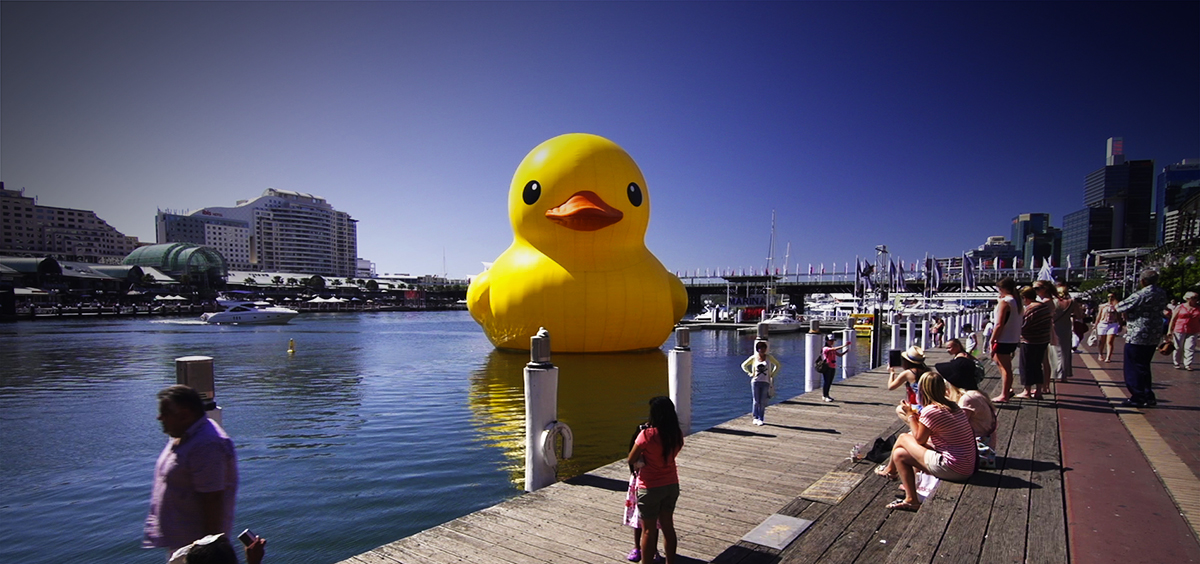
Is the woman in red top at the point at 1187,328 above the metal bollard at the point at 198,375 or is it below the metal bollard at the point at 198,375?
below

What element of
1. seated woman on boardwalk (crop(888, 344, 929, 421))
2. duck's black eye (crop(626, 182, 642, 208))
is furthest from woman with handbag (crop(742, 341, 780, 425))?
duck's black eye (crop(626, 182, 642, 208))

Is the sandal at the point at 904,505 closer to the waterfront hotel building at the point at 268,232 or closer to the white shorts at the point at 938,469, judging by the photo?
the white shorts at the point at 938,469

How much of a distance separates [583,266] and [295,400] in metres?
8.31

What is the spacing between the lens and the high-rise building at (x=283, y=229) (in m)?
154

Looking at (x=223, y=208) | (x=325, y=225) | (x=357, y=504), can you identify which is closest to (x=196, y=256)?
(x=325, y=225)

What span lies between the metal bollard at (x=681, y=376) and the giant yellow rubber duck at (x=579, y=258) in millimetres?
8738

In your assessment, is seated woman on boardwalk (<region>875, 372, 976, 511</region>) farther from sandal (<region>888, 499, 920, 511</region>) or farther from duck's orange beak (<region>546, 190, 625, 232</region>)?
duck's orange beak (<region>546, 190, 625, 232</region>)

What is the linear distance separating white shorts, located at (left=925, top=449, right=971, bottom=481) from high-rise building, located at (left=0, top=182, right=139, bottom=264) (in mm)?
152999

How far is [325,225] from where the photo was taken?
529 ft

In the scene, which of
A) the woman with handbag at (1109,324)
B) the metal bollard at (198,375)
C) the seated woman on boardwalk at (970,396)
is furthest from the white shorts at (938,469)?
the woman with handbag at (1109,324)

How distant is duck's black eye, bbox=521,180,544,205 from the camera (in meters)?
17.1

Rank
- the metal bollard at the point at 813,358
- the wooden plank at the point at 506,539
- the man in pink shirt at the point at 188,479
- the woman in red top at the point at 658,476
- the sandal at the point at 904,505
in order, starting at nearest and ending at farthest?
the man in pink shirt at the point at 188,479 < the woman in red top at the point at 658,476 < the wooden plank at the point at 506,539 < the sandal at the point at 904,505 < the metal bollard at the point at 813,358

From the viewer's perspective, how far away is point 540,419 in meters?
5.45

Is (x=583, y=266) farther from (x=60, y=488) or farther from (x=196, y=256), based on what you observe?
(x=196, y=256)
